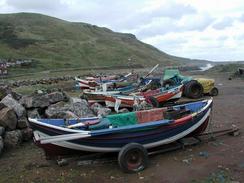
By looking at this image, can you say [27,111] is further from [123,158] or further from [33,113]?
[123,158]

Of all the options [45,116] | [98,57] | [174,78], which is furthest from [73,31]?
[45,116]

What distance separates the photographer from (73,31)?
126 meters

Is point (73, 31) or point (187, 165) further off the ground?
point (73, 31)

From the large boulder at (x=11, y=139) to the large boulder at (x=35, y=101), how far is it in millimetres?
2208

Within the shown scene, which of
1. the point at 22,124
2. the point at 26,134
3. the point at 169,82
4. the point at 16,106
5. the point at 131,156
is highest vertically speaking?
the point at 169,82

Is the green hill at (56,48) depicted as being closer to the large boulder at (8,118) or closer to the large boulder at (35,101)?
the large boulder at (35,101)

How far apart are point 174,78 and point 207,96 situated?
238 centimetres

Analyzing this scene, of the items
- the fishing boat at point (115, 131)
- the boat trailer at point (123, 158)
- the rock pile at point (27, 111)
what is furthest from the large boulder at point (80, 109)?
the boat trailer at point (123, 158)

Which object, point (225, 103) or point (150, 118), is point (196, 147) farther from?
point (225, 103)

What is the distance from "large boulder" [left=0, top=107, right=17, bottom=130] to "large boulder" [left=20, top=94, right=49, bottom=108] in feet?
5.98

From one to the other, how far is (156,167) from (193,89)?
12.9m

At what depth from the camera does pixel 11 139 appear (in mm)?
11930

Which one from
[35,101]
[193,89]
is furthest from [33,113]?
[193,89]

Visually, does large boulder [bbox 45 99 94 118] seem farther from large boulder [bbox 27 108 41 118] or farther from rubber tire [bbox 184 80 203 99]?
rubber tire [bbox 184 80 203 99]
